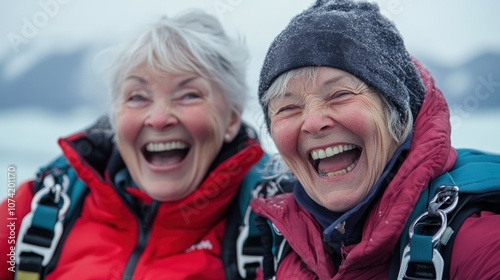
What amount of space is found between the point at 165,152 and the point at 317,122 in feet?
2.58

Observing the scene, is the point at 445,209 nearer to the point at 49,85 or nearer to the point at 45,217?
the point at 45,217

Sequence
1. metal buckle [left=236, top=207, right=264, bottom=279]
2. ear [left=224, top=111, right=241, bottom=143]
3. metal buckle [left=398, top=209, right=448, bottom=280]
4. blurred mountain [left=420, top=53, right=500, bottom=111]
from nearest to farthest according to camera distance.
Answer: metal buckle [left=398, top=209, right=448, bottom=280] → metal buckle [left=236, top=207, right=264, bottom=279] → ear [left=224, top=111, right=241, bottom=143] → blurred mountain [left=420, top=53, right=500, bottom=111]

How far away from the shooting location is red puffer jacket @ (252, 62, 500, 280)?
1.10m

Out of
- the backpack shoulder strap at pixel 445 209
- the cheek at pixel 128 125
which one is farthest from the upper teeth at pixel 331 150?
the cheek at pixel 128 125

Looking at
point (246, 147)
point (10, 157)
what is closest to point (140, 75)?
point (246, 147)

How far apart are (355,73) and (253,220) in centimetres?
67

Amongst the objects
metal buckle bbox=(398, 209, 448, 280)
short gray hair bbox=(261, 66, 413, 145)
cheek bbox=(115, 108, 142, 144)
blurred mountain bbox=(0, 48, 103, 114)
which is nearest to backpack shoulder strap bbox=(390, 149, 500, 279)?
metal buckle bbox=(398, 209, 448, 280)

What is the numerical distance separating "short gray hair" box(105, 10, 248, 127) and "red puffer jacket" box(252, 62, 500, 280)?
0.65m

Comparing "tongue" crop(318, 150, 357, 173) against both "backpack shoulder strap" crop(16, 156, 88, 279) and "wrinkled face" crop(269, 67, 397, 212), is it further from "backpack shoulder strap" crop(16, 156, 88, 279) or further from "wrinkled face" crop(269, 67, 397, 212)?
"backpack shoulder strap" crop(16, 156, 88, 279)

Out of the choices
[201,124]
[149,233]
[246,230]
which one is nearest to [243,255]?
[246,230]

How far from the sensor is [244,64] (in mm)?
2121

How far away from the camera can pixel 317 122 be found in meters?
1.33

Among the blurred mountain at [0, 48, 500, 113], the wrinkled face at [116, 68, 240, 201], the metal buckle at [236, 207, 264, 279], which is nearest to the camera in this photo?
the metal buckle at [236, 207, 264, 279]

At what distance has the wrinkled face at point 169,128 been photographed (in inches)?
73.9
